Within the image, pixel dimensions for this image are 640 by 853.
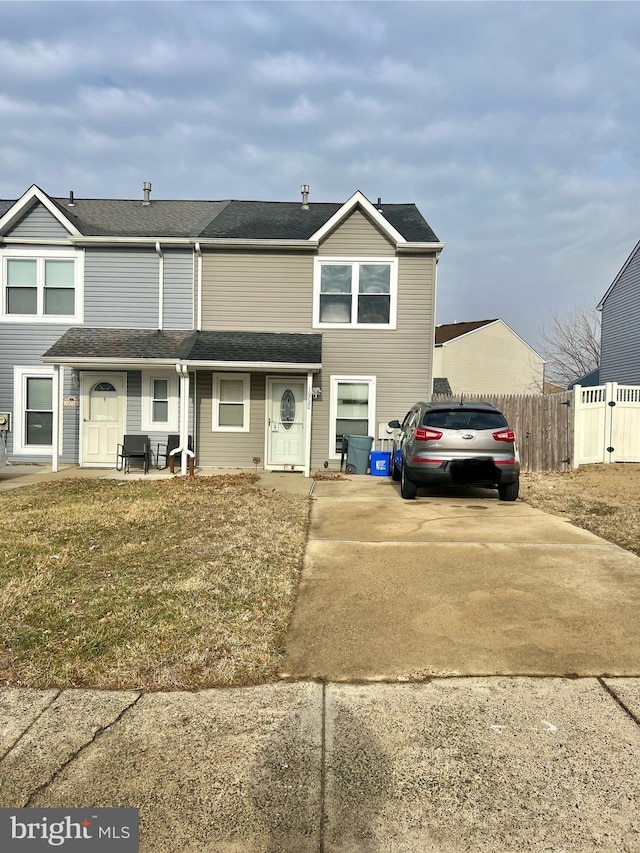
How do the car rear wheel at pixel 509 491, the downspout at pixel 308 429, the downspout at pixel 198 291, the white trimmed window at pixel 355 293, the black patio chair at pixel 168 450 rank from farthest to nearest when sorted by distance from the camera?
1. the downspout at pixel 198 291
2. the white trimmed window at pixel 355 293
3. the black patio chair at pixel 168 450
4. the downspout at pixel 308 429
5. the car rear wheel at pixel 509 491

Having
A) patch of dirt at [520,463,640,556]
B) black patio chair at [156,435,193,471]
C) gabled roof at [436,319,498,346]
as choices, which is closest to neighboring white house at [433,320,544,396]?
gabled roof at [436,319,498,346]

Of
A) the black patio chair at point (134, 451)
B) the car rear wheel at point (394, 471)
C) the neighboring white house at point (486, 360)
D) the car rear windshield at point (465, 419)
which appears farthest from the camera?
the neighboring white house at point (486, 360)

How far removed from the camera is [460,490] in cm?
1091

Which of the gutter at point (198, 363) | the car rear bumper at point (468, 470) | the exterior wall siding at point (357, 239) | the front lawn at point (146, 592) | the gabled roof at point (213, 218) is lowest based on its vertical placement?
the front lawn at point (146, 592)

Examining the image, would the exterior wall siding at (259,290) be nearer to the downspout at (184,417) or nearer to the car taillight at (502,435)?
the downspout at (184,417)

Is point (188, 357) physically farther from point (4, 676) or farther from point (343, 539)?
point (4, 676)

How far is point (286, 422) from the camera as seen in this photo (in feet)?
45.8

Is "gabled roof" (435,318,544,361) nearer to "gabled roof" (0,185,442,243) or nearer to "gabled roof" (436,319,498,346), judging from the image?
"gabled roof" (436,319,498,346)

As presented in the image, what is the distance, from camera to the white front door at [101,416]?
13977 millimetres

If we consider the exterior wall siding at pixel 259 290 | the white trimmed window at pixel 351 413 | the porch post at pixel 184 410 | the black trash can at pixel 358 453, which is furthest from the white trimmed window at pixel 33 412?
the black trash can at pixel 358 453

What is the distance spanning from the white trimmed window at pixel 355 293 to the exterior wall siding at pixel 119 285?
4.09 m

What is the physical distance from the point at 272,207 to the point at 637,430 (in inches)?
Result: 463

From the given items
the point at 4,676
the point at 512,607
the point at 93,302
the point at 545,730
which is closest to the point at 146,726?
the point at 4,676

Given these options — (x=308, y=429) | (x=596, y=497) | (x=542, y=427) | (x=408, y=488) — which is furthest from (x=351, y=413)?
(x=596, y=497)
